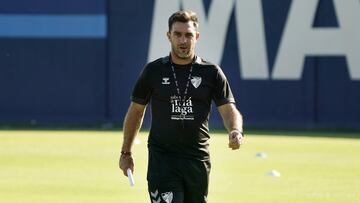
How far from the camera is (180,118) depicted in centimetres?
768

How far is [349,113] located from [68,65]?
6552mm

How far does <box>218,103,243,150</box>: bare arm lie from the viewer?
7.07 m

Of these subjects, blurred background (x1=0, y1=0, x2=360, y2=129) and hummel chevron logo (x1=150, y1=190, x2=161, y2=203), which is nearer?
hummel chevron logo (x1=150, y1=190, x2=161, y2=203)

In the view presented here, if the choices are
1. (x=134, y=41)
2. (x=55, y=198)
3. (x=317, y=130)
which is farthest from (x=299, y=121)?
(x=55, y=198)

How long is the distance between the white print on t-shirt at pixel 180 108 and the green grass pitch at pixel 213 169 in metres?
4.45

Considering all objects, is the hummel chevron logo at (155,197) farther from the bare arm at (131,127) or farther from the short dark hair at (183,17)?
the short dark hair at (183,17)

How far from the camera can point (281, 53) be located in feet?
77.0

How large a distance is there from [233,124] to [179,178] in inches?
22.6

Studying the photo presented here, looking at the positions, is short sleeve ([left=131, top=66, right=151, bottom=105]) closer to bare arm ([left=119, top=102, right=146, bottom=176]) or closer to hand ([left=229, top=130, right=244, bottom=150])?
bare arm ([left=119, top=102, right=146, bottom=176])

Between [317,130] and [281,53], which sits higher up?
[281,53]

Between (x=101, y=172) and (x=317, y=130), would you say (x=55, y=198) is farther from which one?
(x=317, y=130)

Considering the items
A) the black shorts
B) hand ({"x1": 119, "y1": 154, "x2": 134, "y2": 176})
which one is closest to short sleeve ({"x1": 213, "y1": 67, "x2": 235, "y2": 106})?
the black shorts

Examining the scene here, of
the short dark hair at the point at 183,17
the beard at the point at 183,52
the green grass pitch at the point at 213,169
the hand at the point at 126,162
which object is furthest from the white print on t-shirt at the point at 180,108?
the green grass pitch at the point at 213,169

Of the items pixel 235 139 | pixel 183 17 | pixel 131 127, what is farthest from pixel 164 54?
pixel 235 139
